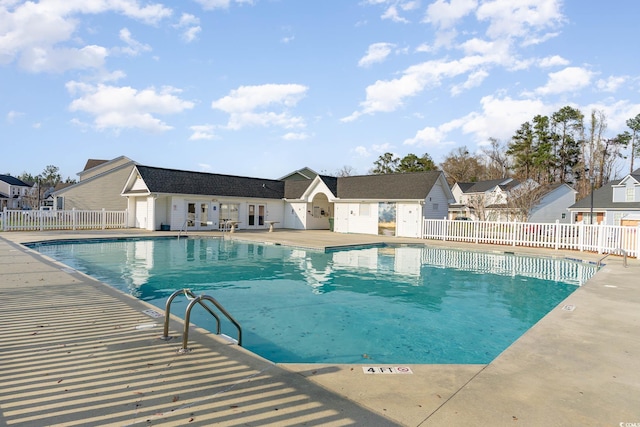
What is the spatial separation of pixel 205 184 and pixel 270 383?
78.4ft

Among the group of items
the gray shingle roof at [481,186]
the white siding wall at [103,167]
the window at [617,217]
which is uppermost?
the white siding wall at [103,167]

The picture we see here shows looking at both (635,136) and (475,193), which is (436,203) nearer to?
(475,193)

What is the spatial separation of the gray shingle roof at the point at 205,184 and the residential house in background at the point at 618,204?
2346 cm

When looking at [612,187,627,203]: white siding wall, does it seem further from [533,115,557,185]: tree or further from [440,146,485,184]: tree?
[440,146,485,184]: tree

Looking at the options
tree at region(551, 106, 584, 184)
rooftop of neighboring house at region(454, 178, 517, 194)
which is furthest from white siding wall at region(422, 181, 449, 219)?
tree at region(551, 106, 584, 184)

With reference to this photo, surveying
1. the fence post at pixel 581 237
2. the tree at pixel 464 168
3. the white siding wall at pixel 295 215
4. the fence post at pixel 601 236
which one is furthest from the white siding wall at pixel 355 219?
the tree at pixel 464 168

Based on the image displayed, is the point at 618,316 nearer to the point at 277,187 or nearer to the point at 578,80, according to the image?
the point at 578,80

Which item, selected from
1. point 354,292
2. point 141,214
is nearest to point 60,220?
point 141,214

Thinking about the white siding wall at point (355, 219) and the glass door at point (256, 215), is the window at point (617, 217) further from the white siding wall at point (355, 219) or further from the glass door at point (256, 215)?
the glass door at point (256, 215)

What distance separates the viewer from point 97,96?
773 inches

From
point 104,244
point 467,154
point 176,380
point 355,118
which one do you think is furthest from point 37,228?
point 467,154

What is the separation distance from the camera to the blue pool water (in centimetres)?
561

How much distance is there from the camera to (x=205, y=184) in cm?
2555

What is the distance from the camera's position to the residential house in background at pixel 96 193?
2945 cm
